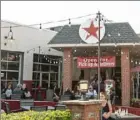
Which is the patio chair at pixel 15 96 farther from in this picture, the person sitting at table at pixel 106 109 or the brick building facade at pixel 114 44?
the person sitting at table at pixel 106 109

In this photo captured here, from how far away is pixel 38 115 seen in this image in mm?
7441

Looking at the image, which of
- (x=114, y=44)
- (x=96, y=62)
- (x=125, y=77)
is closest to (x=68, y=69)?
(x=96, y=62)

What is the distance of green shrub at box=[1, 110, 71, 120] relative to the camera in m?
6.92

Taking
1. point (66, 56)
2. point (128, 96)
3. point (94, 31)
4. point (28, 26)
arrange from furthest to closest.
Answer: point (28, 26), point (66, 56), point (128, 96), point (94, 31)

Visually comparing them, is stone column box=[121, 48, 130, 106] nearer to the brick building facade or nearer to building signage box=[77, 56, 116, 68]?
the brick building facade

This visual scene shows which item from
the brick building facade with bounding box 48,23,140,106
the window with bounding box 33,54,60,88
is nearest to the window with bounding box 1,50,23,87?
the window with bounding box 33,54,60,88

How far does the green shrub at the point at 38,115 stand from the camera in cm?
692

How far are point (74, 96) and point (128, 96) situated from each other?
9.27 feet

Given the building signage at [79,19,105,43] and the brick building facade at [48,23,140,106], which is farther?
the brick building facade at [48,23,140,106]

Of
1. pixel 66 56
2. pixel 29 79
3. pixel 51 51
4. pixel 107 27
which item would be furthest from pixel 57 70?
pixel 107 27

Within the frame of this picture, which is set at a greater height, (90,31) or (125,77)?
(90,31)

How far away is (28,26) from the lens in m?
21.5

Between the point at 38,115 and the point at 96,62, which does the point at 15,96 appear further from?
the point at 38,115

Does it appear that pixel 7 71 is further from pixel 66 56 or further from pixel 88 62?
pixel 88 62
